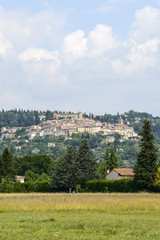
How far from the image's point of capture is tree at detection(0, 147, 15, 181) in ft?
257

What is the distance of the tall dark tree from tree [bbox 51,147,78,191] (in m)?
1.10

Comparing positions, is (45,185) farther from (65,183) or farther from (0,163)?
(0,163)

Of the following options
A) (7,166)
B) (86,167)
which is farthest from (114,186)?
(7,166)

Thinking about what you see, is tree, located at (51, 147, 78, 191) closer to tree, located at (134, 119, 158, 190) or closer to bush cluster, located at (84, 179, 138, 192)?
bush cluster, located at (84, 179, 138, 192)

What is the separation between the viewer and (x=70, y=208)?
2162 centimetres

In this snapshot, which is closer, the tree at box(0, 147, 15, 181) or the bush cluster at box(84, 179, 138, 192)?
the bush cluster at box(84, 179, 138, 192)

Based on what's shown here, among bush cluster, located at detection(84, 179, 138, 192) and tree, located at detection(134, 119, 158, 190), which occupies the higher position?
tree, located at detection(134, 119, 158, 190)

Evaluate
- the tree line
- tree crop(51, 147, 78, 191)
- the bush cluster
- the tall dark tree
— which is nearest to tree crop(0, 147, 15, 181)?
the tree line

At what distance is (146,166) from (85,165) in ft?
53.1

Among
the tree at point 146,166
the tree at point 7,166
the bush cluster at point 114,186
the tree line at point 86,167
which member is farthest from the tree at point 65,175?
the tree at point 146,166

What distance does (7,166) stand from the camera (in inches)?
3100

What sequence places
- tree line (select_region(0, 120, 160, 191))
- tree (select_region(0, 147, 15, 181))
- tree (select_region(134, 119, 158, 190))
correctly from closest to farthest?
tree (select_region(134, 119, 158, 190)) < tree line (select_region(0, 120, 160, 191)) < tree (select_region(0, 147, 15, 181))

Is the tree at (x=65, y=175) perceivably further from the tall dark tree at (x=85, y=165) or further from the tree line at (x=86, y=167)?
the tall dark tree at (x=85, y=165)

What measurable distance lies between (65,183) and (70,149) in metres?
6.90
